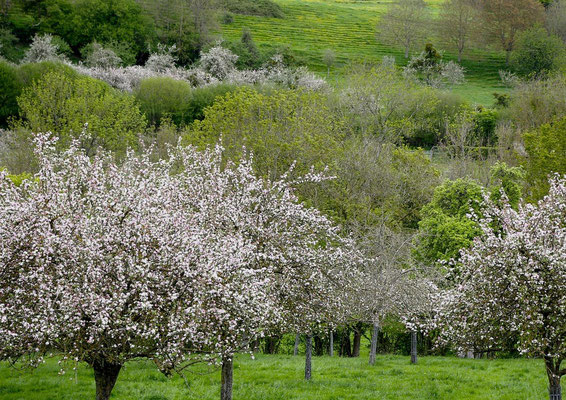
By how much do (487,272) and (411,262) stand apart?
56.9ft

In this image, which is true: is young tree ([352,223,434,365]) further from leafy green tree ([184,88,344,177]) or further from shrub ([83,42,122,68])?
shrub ([83,42,122,68])

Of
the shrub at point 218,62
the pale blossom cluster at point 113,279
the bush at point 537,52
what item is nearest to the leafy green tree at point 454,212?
the pale blossom cluster at point 113,279

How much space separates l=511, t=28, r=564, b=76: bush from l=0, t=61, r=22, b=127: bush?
72.3m

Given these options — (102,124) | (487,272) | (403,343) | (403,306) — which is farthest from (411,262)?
(102,124)

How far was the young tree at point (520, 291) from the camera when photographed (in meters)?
13.5

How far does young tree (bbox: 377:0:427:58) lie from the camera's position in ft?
381

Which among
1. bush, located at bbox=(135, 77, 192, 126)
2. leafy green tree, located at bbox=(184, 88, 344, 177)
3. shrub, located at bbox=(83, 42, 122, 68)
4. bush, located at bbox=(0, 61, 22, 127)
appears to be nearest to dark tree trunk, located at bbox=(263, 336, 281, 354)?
leafy green tree, located at bbox=(184, 88, 344, 177)

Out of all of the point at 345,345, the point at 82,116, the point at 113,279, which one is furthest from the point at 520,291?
the point at 82,116

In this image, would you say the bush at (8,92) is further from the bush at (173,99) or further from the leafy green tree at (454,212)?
the leafy green tree at (454,212)

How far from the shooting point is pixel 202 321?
12.4 meters

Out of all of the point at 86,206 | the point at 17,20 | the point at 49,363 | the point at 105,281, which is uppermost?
the point at 17,20

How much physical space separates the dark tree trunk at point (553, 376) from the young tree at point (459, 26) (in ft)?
339

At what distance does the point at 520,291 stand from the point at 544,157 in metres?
26.9

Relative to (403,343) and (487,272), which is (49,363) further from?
(403,343)
